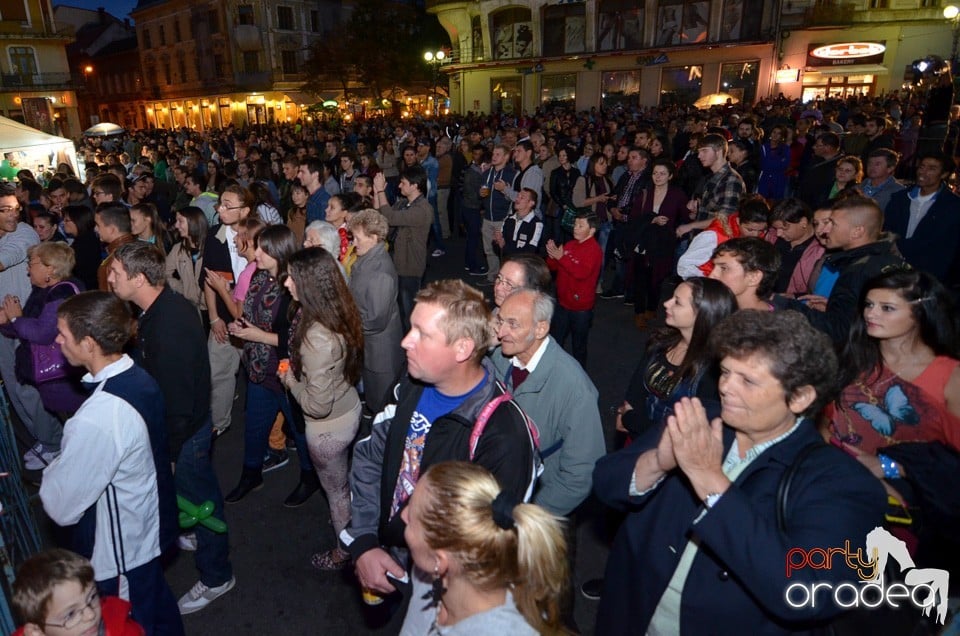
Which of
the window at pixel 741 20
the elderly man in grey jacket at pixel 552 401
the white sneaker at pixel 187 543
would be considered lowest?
the white sneaker at pixel 187 543

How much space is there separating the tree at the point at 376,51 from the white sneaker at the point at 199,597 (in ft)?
129

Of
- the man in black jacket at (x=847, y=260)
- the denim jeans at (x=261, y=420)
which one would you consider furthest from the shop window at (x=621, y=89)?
the denim jeans at (x=261, y=420)

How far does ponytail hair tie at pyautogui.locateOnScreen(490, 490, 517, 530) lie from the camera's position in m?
1.59

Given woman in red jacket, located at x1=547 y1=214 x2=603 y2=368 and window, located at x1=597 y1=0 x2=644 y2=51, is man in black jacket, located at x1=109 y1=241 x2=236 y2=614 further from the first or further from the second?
window, located at x1=597 y1=0 x2=644 y2=51

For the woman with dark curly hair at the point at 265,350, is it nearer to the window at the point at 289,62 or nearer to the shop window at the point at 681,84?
the shop window at the point at 681,84

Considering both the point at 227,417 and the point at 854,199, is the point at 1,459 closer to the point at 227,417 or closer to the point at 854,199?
the point at 227,417

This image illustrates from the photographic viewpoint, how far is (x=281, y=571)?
12.7 ft

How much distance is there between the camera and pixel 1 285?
5109 millimetres

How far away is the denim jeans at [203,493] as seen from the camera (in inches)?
136

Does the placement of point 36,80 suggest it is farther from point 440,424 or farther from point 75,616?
point 440,424

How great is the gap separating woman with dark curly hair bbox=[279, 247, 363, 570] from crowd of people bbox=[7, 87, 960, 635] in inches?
0.7

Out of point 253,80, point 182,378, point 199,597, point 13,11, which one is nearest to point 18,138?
point 182,378

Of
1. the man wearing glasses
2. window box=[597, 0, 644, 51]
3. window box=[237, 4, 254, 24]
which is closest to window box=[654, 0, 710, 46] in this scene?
window box=[597, 0, 644, 51]

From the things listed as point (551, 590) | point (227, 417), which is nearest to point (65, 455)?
point (551, 590)
